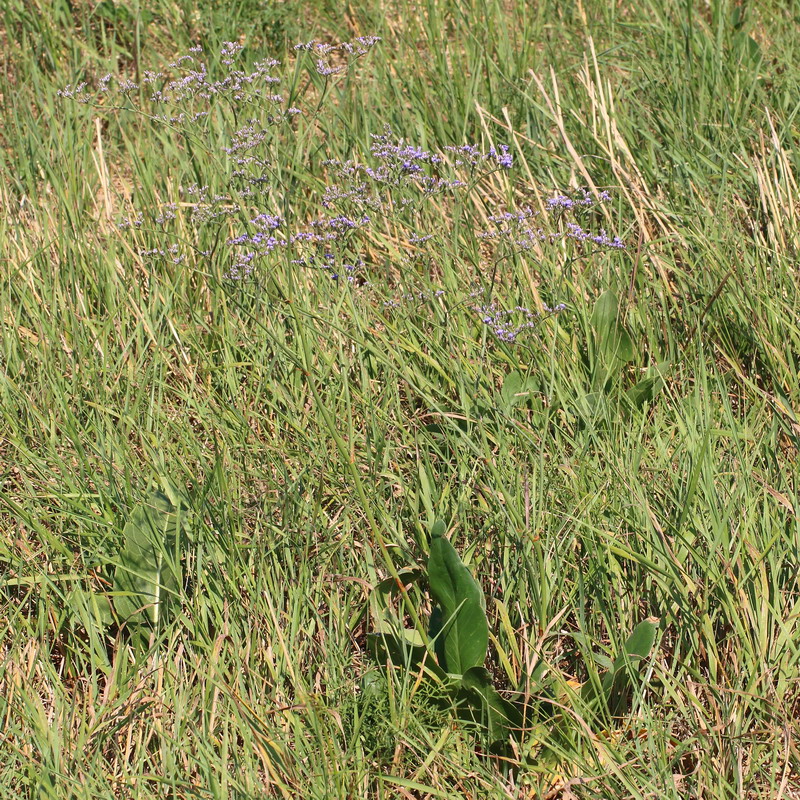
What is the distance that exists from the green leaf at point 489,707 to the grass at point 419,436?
0.05 meters

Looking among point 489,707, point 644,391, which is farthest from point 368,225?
point 489,707

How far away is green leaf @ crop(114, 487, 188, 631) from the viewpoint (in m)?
1.96

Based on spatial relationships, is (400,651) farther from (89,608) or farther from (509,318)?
(509,318)

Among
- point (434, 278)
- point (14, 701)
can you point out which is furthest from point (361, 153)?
point (14, 701)

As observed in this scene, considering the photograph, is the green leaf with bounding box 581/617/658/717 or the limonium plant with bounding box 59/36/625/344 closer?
the green leaf with bounding box 581/617/658/717

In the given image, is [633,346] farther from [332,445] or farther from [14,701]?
[14,701]

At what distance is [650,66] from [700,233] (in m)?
1.13

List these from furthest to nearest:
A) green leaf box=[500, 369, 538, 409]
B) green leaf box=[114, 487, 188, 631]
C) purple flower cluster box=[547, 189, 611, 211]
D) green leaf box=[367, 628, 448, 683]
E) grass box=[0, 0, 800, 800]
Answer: purple flower cluster box=[547, 189, 611, 211], green leaf box=[500, 369, 538, 409], green leaf box=[114, 487, 188, 631], green leaf box=[367, 628, 448, 683], grass box=[0, 0, 800, 800]

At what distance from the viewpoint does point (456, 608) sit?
1796 mm

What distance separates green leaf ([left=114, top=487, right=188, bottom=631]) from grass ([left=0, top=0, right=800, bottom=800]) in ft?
0.14

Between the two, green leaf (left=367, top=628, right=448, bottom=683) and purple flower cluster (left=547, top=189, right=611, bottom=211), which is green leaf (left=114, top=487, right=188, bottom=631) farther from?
purple flower cluster (left=547, top=189, right=611, bottom=211)

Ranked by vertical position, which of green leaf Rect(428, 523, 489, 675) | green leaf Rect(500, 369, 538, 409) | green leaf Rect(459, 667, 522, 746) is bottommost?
green leaf Rect(459, 667, 522, 746)

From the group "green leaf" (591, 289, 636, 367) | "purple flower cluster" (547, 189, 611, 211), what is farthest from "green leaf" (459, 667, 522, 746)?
"purple flower cluster" (547, 189, 611, 211)

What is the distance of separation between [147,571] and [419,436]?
0.73 m
